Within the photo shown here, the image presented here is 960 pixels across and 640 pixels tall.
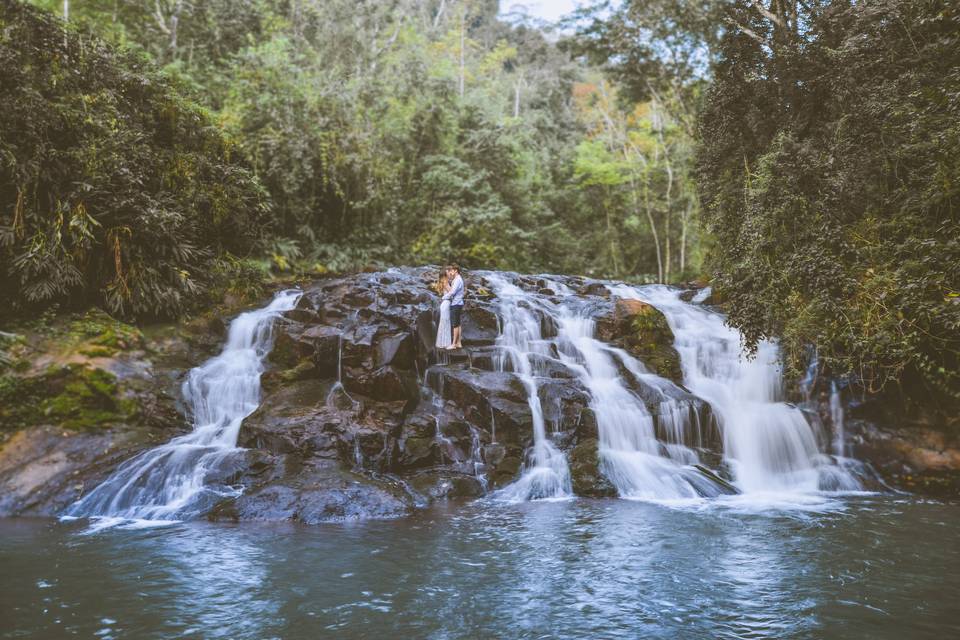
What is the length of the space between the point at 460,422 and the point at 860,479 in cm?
622

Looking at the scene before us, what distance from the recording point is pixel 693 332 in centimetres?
1267

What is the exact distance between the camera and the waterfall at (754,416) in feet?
28.5

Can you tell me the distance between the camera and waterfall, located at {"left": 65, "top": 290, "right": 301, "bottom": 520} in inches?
264

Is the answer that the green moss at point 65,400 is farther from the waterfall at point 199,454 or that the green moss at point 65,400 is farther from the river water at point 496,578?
the river water at point 496,578

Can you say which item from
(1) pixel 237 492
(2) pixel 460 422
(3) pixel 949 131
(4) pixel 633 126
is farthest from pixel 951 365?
(4) pixel 633 126

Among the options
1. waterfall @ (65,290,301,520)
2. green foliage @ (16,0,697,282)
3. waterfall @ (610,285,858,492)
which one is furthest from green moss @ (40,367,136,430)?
waterfall @ (610,285,858,492)

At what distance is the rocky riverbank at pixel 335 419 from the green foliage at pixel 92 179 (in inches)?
32.3

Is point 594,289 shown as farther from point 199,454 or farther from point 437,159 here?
point 199,454

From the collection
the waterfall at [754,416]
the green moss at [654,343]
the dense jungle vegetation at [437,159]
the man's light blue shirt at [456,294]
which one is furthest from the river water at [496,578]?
the man's light blue shirt at [456,294]

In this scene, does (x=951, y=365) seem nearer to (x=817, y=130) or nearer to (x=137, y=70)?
(x=817, y=130)

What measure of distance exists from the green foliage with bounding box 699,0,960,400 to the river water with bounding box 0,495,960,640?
8.38ft

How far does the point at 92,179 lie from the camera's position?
967 centimetres

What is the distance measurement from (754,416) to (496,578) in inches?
268

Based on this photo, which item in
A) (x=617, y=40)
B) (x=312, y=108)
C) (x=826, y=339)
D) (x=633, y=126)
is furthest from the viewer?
(x=633, y=126)
